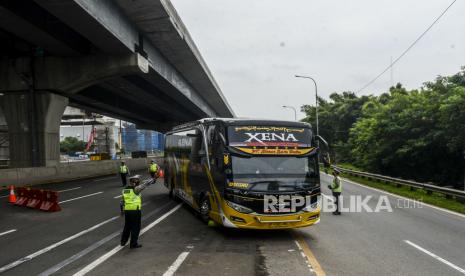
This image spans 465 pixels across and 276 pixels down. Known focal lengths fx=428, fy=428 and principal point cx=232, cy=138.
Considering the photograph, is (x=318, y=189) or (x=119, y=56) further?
(x=119, y=56)

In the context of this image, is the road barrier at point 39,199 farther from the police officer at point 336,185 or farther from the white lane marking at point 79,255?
the police officer at point 336,185

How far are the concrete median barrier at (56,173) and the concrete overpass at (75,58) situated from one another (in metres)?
0.96

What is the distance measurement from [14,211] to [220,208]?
9.05 m

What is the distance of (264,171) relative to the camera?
34.2ft

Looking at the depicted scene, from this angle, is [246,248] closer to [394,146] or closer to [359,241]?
[359,241]

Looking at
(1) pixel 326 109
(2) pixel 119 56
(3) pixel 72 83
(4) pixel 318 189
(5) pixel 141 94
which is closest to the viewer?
(4) pixel 318 189

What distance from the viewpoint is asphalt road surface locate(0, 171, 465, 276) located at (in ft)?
25.2

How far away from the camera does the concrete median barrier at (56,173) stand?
2458 cm

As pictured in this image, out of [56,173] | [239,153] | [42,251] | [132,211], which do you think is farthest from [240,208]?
[56,173]

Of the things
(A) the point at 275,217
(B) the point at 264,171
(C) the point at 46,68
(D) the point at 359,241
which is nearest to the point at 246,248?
(A) the point at 275,217

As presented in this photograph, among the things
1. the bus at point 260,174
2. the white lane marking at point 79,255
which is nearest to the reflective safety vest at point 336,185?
the bus at point 260,174

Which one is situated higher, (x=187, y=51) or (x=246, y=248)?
(x=187, y=51)

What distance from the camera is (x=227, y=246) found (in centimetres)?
941

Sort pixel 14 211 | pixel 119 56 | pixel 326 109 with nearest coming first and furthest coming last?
1. pixel 14 211
2. pixel 119 56
3. pixel 326 109
